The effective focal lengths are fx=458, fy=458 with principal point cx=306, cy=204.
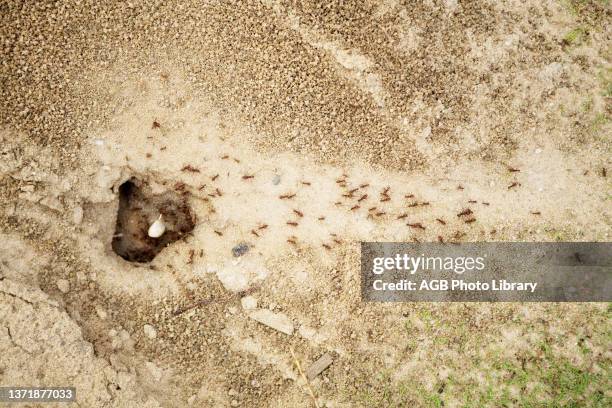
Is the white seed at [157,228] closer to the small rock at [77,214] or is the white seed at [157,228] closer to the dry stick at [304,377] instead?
the small rock at [77,214]

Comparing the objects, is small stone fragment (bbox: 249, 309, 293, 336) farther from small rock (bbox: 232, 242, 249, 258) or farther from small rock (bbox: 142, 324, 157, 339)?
small rock (bbox: 142, 324, 157, 339)

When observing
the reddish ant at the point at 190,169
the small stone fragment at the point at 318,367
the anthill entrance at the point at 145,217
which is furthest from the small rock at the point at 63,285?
the small stone fragment at the point at 318,367

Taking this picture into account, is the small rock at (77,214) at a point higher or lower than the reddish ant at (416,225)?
higher

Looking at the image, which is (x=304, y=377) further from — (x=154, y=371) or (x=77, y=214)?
(x=77, y=214)

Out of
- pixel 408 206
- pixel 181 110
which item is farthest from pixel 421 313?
pixel 181 110

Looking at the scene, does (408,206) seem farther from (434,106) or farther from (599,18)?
(599,18)

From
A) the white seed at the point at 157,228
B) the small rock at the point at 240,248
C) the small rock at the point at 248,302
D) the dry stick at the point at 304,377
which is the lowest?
the dry stick at the point at 304,377
